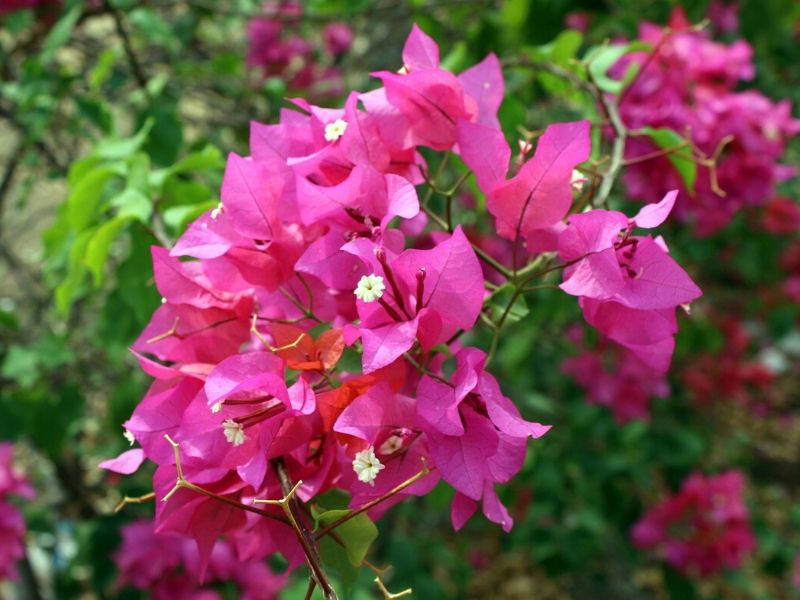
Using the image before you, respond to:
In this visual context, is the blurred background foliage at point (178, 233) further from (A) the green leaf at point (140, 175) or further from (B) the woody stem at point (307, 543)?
(B) the woody stem at point (307, 543)

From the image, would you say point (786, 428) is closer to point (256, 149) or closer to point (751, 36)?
point (751, 36)

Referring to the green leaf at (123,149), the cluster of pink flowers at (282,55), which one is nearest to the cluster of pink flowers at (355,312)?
the green leaf at (123,149)

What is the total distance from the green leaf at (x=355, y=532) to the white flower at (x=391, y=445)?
0.14 feet

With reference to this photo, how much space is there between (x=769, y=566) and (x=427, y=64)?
6.93ft

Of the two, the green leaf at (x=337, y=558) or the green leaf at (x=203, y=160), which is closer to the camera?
the green leaf at (x=337, y=558)

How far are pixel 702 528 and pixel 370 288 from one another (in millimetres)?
1731

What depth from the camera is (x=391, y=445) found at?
52cm

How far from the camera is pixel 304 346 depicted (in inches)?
21.2

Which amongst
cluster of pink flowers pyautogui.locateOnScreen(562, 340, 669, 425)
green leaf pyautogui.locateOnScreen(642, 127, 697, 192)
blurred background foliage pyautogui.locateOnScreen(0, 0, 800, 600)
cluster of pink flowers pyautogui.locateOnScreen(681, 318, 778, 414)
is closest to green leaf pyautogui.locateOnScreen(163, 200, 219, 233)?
blurred background foliage pyautogui.locateOnScreen(0, 0, 800, 600)

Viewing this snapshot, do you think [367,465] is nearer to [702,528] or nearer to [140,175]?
[140,175]

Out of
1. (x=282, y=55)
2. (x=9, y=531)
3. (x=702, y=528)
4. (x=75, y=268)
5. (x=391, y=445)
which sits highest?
(x=391, y=445)

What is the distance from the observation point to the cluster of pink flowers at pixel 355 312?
0.50 metres

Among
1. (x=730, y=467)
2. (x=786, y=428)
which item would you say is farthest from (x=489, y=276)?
(x=786, y=428)

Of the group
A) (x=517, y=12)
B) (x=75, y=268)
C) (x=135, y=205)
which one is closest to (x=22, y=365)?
(x=75, y=268)
